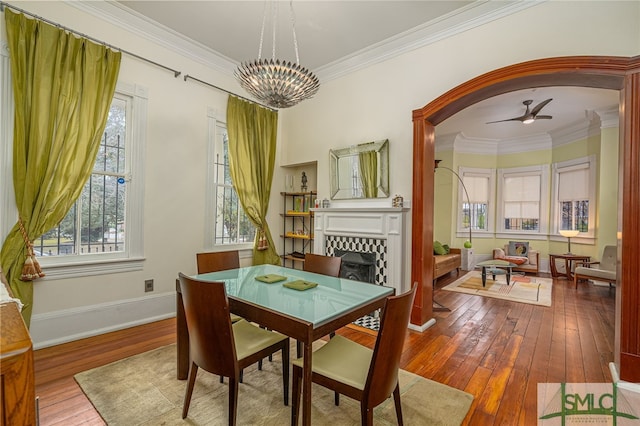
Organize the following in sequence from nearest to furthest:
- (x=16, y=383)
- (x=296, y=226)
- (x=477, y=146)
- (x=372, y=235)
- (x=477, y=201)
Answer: (x=16, y=383)
(x=372, y=235)
(x=296, y=226)
(x=477, y=146)
(x=477, y=201)

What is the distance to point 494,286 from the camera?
514 cm

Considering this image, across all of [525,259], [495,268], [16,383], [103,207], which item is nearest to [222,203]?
[103,207]

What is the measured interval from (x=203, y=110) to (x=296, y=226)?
2290mm

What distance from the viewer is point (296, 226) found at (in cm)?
499

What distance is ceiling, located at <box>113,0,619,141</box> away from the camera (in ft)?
9.43

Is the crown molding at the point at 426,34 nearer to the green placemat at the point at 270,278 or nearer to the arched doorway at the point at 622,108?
the arched doorway at the point at 622,108

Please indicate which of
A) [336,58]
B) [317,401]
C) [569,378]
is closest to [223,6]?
[336,58]

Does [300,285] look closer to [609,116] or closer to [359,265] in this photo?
[359,265]

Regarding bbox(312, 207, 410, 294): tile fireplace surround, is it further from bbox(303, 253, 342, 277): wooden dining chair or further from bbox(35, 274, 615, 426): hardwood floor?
bbox(303, 253, 342, 277): wooden dining chair

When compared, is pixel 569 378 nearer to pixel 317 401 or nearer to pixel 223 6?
A: pixel 317 401

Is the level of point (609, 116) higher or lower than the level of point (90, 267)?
higher

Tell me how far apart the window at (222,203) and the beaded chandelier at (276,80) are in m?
1.92

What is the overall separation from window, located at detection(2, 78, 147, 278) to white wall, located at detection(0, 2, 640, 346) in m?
0.11

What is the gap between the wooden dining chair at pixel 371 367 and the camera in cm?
133
